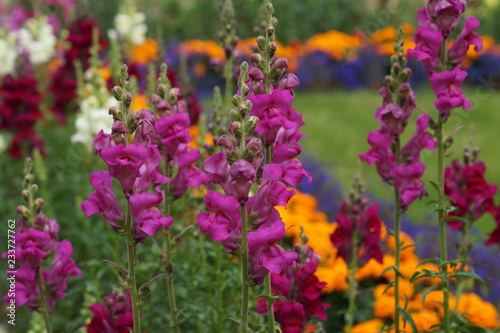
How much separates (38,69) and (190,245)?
15.6 feet

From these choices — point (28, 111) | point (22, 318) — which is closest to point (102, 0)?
point (28, 111)

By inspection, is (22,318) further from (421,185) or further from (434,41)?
(434,41)

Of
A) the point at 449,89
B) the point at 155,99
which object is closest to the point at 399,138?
the point at 449,89

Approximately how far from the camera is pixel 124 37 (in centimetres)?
653

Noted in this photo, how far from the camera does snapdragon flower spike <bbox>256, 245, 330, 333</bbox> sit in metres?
2.36

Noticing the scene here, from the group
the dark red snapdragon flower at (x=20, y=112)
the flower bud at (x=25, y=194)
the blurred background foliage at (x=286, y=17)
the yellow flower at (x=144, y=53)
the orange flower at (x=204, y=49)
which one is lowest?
the flower bud at (x=25, y=194)

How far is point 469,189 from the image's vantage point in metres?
3.06

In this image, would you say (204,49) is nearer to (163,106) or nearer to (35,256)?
(163,106)

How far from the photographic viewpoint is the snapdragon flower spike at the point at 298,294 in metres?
2.36

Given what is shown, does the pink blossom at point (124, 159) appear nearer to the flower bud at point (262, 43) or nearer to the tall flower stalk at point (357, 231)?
the flower bud at point (262, 43)

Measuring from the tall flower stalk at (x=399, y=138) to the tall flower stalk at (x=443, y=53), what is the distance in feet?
0.25

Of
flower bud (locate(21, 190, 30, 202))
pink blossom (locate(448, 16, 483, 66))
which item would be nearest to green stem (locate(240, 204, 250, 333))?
flower bud (locate(21, 190, 30, 202))

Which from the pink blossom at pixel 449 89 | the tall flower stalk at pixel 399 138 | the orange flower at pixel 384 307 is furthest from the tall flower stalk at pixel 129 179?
the orange flower at pixel 384 307

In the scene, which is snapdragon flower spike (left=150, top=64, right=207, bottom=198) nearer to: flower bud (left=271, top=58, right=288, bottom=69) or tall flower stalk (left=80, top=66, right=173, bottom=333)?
tall flower stalk (left=80, top=66, right=173, bottom=333)
